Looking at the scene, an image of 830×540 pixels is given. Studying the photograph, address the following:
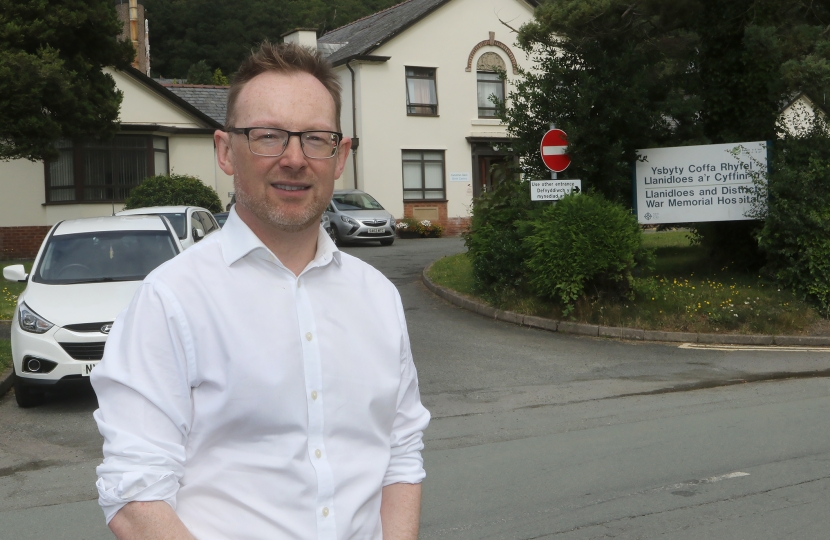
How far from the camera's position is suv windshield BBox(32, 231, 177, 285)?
33.9 ft

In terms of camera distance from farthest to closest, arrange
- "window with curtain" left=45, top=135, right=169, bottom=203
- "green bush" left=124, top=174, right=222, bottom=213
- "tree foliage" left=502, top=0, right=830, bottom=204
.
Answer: "window with curtain" left=45, top=135, right=169, bottom=203 → "green bush" left=124, top=174, right=222, bottom=213 → "tree foliage" left=502, top=0, right=830, bottom=204

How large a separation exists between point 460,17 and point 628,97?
75.6ft

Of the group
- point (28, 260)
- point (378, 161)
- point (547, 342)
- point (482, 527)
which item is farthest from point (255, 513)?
point (378, 161)

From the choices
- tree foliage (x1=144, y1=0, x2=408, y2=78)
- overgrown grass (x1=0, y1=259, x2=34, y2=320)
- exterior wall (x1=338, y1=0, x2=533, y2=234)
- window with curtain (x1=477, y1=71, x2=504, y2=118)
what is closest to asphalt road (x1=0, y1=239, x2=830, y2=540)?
overgrown grass (x1=0, y1=259, x2=34, y2=320)

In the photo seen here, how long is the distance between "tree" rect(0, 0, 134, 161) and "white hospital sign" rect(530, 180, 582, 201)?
35.4 ft

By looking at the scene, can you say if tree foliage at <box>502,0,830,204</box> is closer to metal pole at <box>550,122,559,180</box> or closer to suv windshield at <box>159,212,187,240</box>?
metal pole at <box>550,122,559,180</box>

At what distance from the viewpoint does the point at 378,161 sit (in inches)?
1383

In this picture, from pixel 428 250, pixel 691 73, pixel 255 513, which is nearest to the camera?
pixel 255 513

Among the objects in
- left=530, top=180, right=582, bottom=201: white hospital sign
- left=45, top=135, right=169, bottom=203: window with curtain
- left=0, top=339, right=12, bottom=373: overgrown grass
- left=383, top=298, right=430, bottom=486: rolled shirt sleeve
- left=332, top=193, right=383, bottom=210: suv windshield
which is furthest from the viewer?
left=45, top=135, right=169, bottom=203: window with curtain

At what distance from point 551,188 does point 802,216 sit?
3.78 metres

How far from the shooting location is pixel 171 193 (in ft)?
94.2

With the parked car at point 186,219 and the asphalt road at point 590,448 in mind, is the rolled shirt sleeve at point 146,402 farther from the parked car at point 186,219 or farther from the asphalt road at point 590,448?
the parked car at point 186,219

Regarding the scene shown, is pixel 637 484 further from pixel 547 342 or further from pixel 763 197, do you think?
pixel 763 197

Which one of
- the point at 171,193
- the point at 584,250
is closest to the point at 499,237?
the point at 584,250
